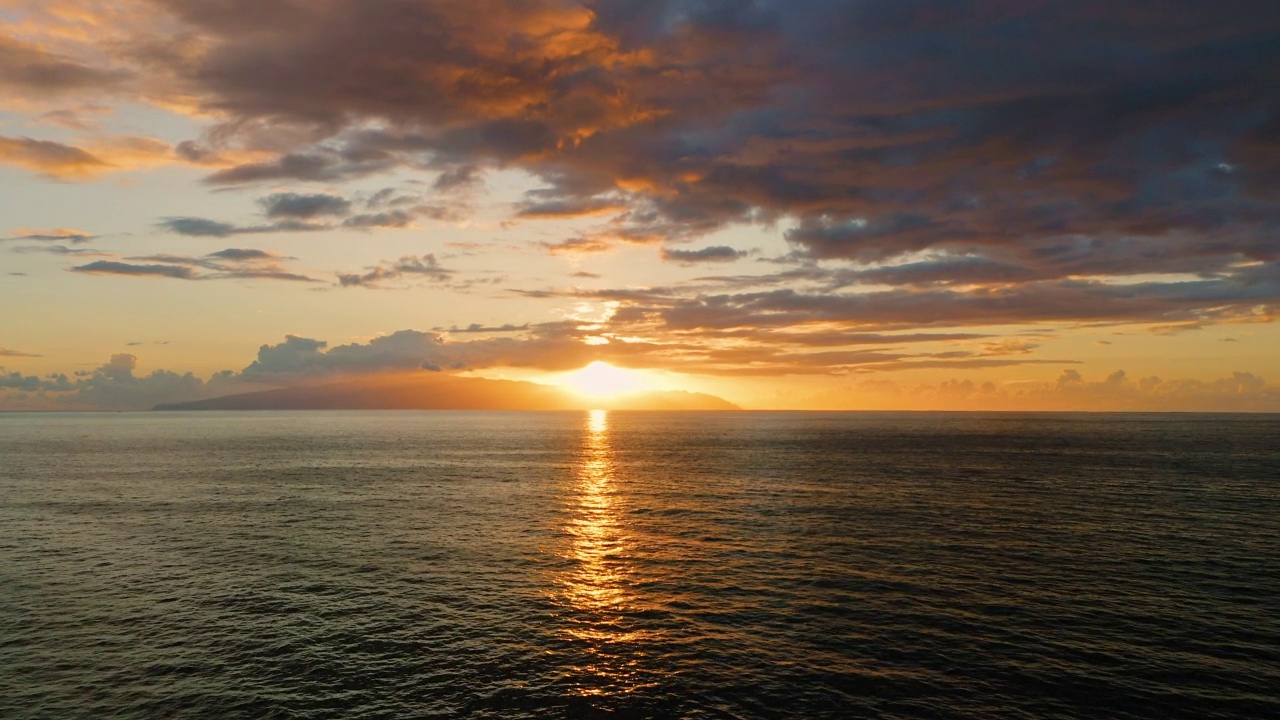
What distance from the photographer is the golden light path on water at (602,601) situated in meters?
40.6

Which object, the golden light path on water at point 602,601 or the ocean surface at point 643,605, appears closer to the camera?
the ocean surface at point 643,605

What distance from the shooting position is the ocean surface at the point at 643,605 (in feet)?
122

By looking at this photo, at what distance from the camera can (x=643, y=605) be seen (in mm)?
53125

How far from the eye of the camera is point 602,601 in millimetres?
54281

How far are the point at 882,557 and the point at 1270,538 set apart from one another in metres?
43.8

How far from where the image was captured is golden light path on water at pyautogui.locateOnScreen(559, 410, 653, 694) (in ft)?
133

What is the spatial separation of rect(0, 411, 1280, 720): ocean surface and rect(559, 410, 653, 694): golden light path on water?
0.86 ft

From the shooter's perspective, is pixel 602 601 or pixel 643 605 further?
pixel 602 601

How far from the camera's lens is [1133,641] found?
43.9 meters

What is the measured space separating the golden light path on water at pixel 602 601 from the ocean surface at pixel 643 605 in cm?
26

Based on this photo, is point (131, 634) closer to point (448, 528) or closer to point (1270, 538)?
point (448, 528)

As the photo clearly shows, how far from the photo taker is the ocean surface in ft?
122

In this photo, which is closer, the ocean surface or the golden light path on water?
the ocean surface

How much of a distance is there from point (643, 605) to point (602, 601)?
3432mm
